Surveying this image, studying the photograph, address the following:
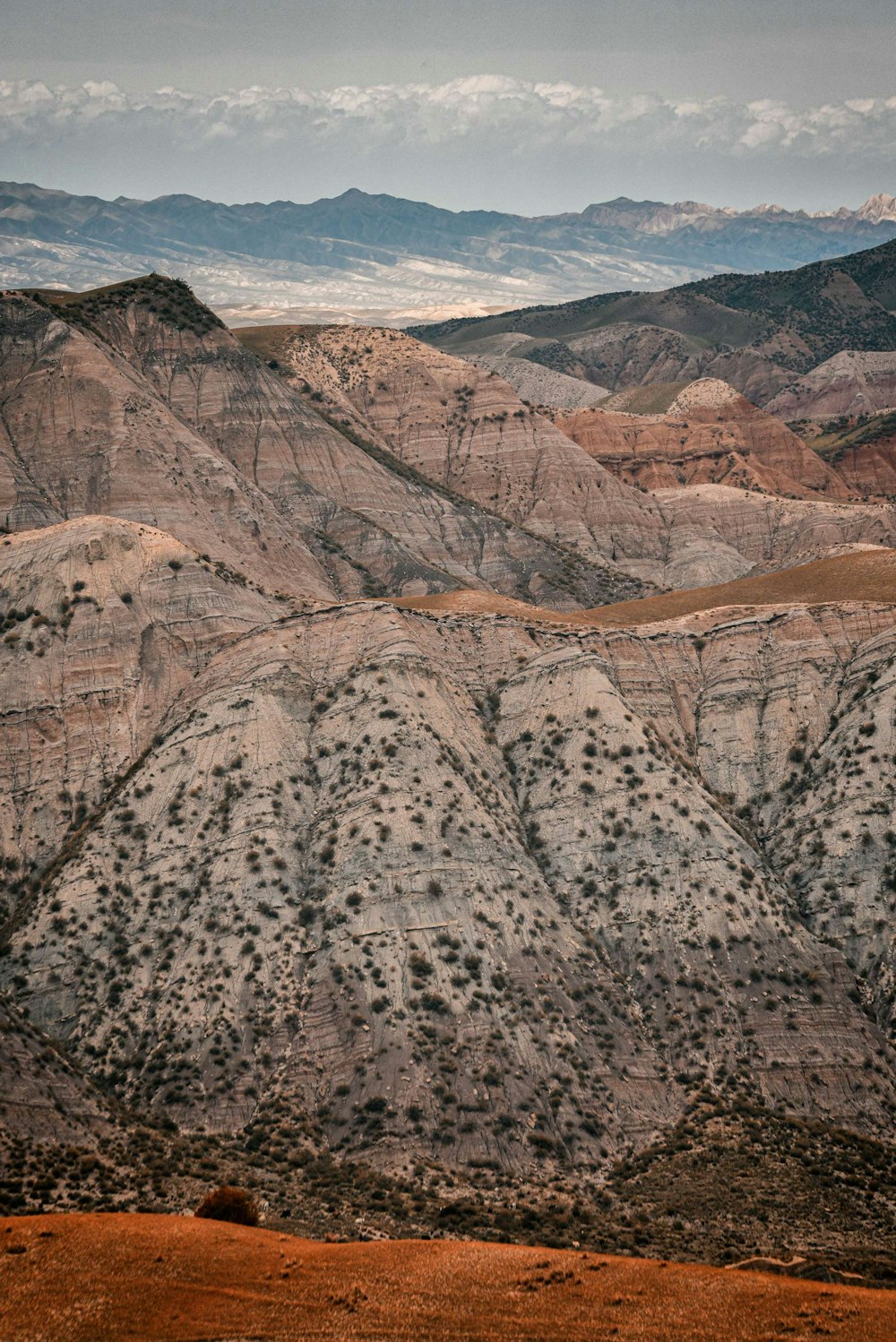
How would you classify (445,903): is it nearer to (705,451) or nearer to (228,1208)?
(228,1208)

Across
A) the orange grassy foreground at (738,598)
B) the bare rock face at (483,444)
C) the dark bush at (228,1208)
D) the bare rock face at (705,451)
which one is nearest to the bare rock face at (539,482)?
the bare rock face at (483,444)

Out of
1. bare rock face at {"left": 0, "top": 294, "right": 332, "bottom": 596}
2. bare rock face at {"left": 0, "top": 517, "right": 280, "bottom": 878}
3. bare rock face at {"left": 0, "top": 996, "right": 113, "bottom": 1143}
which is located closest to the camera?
bare rock face at {"left": 0, "top": 996, "right": 113, "bottom": 1143}

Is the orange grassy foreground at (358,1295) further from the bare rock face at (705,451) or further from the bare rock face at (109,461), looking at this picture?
the bare rock face at (705,451)

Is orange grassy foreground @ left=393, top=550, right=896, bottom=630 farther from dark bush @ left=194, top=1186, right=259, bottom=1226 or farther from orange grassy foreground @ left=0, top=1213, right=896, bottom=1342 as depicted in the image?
orange grassy foreground @ left=0, top=1213, right=896, bottom=1342

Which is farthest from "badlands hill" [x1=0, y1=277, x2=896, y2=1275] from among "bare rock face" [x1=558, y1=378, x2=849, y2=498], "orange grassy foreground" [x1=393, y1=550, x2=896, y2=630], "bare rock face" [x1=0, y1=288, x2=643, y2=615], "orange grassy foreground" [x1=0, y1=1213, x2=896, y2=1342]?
"bare rock face" [x1=558, y1=378, x2=849, y2=498]

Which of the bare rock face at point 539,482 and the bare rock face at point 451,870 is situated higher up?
the bare rock face at point 539,482
